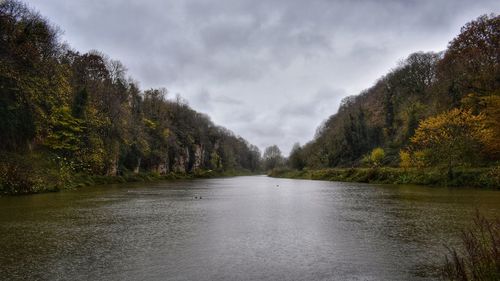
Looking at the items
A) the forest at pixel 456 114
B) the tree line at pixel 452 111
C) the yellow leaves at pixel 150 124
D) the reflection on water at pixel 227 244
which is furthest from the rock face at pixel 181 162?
the reflection on water at pixel 227 244

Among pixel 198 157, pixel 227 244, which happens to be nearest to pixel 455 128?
pixel 227 244

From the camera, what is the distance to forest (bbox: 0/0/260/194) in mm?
27406

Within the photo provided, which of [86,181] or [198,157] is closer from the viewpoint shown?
[86,181]

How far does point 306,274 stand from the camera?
7324mm

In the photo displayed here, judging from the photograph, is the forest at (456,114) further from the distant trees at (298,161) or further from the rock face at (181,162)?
the rock face at (181,162)

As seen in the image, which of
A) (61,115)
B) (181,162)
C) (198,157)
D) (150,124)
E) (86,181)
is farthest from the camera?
(198,157)

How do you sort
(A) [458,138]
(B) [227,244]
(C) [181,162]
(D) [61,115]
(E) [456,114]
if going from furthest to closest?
(C) [181,162] → (D) [61,115] → (E) [456,114] → (A) [458,138] → (B) [227,244]

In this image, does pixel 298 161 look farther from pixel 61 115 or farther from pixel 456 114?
pixel 61 115

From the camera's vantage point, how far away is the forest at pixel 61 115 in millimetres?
27406

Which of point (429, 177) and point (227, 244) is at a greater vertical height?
point (429, 177)

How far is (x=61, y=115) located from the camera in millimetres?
41156

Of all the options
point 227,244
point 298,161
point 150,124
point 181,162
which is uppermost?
point 150,124

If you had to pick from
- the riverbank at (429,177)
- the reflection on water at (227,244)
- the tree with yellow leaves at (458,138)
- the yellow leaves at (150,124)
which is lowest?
the reflection on water at (227,244)

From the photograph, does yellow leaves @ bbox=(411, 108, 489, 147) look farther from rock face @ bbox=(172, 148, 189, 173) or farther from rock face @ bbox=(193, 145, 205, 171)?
rock face @ bbox=(193, 145, 205, 171)
